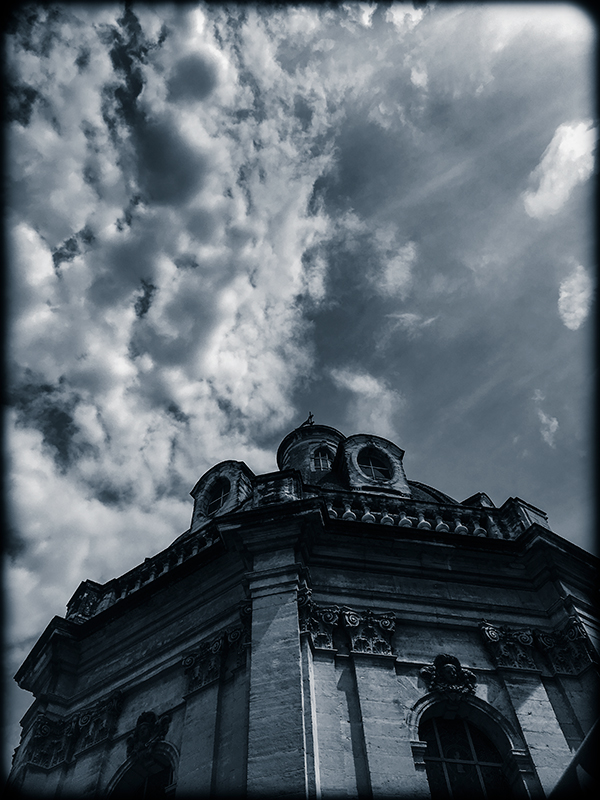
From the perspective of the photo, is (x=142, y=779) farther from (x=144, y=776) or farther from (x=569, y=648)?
(x=569, y=648)

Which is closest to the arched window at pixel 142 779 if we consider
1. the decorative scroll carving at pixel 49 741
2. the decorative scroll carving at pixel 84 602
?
the decorative scroll carving at pixel 49 741

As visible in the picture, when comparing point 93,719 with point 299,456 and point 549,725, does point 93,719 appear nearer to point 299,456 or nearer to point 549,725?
point 549,725

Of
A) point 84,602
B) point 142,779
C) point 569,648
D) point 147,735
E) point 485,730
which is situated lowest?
point 485,730

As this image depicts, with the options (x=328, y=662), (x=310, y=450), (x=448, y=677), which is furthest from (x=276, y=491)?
(x=310, y=450)

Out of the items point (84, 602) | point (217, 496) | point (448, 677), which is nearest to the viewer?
point (448, 677)

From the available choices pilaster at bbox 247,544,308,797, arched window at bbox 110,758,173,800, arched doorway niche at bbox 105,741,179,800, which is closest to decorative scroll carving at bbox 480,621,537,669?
pilaster at bbox 247,544,308,797

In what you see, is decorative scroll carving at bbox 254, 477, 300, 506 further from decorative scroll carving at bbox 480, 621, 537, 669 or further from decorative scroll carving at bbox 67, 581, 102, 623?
decorative scroll carving at bbox 67, 581, 102, 623

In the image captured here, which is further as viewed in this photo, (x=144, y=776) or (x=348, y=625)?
(x=144, y=776)

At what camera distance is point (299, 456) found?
21.7 metres

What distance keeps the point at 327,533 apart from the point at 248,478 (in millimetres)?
5266

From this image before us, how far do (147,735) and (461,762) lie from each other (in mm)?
5635

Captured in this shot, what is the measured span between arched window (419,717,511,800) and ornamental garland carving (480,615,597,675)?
54.5 inches

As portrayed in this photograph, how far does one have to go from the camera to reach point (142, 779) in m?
11.7

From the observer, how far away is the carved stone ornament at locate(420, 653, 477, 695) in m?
11.0
